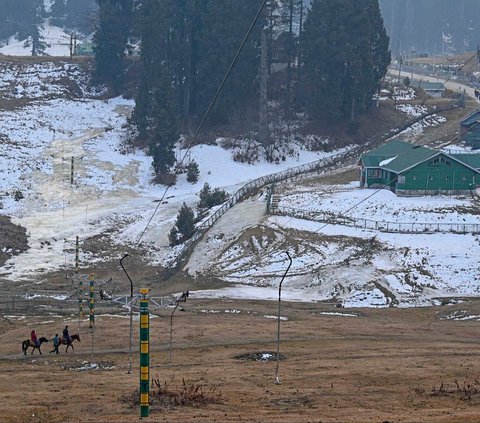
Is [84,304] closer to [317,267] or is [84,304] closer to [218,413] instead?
[317,267]

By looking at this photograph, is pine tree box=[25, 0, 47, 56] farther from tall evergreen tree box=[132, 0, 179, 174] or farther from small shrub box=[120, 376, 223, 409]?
small shrub box=[120, 376, 223, 409]

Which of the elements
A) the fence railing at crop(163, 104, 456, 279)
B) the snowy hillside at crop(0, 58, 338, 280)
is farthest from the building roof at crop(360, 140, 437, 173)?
the snowy hillside at crop(0, 58, 338, 280)

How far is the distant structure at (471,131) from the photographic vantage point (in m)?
102

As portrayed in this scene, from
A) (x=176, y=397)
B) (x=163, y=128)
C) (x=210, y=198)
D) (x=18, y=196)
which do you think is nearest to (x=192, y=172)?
(x=163, y=128)

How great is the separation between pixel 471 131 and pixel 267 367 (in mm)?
67458

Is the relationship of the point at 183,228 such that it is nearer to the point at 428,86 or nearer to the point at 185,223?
the point at 185,223

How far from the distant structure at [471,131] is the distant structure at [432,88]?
26.4 metres

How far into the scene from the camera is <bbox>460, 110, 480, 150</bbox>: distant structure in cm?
10231

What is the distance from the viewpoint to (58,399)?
33219 mm

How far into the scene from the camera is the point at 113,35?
11856cm

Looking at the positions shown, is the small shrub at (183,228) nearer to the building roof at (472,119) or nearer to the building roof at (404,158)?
the building roof at (404,158)

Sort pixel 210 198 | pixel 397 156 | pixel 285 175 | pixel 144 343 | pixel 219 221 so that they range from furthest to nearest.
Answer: pixel 285 175
pixel 210 198
pixel 397 156
pixel 219 221
pixel 144 343

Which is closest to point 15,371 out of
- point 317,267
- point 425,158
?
point 317,267

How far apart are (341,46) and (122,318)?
53010 millimetres
